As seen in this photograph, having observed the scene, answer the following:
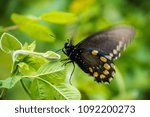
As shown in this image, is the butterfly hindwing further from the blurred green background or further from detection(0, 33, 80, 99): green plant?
the blurred green background

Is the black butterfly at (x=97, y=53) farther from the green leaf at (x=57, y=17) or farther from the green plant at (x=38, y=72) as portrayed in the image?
the green plant at (x=38, y=72)

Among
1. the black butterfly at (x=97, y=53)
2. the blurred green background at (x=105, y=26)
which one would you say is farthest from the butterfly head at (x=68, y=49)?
the blurred green background at (x=105, y=26)

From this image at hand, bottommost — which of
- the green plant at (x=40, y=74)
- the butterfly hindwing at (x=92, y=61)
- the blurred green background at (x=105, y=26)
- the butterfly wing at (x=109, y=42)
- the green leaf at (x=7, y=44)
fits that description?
the blurred green background at (x=105, y=26)

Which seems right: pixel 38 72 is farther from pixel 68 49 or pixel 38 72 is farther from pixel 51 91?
pixel 68 49

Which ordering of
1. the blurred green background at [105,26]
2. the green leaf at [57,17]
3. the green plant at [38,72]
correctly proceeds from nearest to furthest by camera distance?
the green plant at [38,72]
the green leaf at [57,17]
the blurred green background at [105,26]

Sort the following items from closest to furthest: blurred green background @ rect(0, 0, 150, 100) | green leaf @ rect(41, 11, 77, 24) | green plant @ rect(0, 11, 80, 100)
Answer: green plant @ rect(0, 11, 80, 100) < green leaf @ rect(41, 11, 77, 24) < blurred green background @ rect(0, 0, 150, 100)

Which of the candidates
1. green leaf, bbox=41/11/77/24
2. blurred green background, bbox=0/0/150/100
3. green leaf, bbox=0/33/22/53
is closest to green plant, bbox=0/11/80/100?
green leaf, bbox=0/33/22/53

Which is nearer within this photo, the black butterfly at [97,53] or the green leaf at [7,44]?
the green leaf at [7,44]
